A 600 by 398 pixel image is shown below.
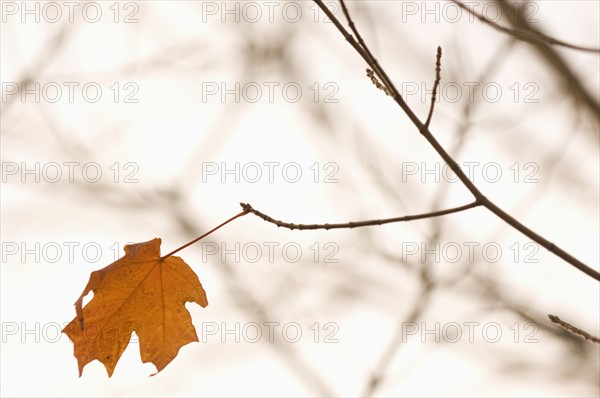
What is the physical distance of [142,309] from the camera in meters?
2.01

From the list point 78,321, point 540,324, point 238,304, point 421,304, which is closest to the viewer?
point 78,321

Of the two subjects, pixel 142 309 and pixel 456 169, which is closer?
pixel 456 169

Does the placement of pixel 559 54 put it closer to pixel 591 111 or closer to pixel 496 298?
pixel 591 111

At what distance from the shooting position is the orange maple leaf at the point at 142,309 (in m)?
1.89

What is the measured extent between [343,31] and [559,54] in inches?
90.9

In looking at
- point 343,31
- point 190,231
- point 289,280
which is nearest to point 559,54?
point 343,31

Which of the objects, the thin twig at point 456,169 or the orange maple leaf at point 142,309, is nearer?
the thin twig at point 456,169

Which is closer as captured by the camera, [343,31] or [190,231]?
[343,31]

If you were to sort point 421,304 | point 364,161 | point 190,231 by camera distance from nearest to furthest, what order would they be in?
point 364,161 < point 421,304 < point 190,231

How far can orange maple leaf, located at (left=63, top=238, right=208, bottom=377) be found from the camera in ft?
6.21

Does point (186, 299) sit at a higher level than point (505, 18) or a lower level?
lower

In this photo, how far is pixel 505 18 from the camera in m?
3.27

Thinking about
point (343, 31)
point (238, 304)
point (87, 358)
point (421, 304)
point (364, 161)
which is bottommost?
point (87, 358)

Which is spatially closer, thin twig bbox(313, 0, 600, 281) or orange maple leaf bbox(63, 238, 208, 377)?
thin twig bbox(313, 0, 600, 281)
